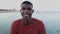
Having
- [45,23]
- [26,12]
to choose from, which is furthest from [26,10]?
[45,23]

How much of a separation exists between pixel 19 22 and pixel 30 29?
21 cm

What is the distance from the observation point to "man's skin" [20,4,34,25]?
10.4 ft

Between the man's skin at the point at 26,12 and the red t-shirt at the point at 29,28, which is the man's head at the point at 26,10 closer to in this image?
the man's skin at the point at 26,12

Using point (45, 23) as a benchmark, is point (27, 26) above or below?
above

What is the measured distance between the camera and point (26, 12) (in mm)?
3178

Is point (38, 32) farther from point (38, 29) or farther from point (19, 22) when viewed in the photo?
point (19, 22)

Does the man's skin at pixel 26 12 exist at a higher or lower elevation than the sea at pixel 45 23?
higher

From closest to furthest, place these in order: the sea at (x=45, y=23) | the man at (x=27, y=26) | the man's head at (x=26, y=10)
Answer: the man's head at (x=26, y=10)
the man at (x=27, y=26)
the sea at (x=45, y=23)

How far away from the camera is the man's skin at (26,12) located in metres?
3.17

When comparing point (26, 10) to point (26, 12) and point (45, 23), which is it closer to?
point (26, 12)

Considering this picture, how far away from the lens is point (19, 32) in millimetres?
3361

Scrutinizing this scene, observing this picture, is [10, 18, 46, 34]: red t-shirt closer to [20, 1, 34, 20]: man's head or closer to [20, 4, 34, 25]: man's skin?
[20, 4, 34, 25]: man's skin

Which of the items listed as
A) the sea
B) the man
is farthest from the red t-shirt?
the sea

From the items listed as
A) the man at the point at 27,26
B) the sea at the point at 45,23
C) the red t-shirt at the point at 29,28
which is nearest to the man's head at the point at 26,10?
the man at the point at 27,26
